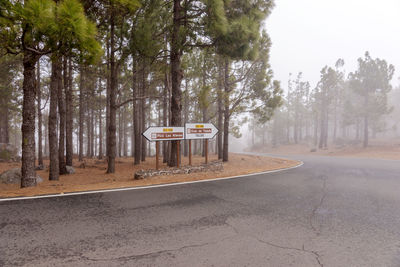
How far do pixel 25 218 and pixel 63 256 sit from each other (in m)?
1.89

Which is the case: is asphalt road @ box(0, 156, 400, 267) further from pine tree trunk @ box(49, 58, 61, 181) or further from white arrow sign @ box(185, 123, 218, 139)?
pine tree trunk @ box(49, 58, 61, 181)

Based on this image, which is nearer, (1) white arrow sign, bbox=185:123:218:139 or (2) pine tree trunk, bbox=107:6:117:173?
(1) white arrow sign, bbox=185:123:218:139

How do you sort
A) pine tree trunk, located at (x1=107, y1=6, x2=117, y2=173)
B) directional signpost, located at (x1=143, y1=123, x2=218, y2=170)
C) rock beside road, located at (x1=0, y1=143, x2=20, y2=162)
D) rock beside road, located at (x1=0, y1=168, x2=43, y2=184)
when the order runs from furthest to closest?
rock beside road, located at (x1=0, y1=143, x2=20, y2=162), pine tree trunk, located at (x1=107, y1=6, x2=117, y2=173), directional signpost, located at (x1=143, y1=123, x2=218, y2=170), rock beside road, located at (x1=0, y1=168, x2=43, y2=184)

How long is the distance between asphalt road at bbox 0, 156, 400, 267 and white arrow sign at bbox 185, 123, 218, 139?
→ 16.3 ft

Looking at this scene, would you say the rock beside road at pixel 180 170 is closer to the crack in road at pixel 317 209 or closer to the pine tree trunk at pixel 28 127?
the pine tree trunk at pixel 28 127

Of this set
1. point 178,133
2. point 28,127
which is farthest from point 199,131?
point 28,127

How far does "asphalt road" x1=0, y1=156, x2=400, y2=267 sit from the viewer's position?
2830 mm

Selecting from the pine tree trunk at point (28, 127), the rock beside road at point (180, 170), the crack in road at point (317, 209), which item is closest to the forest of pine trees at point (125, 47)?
the pine tree trunk at point (28, 127)

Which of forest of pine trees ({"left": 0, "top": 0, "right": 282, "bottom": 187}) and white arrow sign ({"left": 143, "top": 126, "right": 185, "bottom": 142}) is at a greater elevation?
forest of pine trees ({"left": 0, "top": 0, "right": 282, "bottom": 187})

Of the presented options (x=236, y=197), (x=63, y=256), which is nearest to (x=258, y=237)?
(x=236, y=197)

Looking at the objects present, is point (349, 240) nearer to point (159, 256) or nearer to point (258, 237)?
point (258, 237)

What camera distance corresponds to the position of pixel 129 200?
5266 millimetres

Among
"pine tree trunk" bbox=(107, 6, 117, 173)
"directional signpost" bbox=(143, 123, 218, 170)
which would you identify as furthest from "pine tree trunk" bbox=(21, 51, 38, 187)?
"pine tree trunk" bbox=(107, 6, 117, 173)

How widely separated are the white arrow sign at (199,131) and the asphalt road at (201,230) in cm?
496
